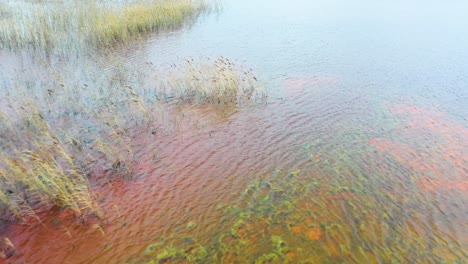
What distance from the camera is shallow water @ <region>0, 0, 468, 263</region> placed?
7629 mm

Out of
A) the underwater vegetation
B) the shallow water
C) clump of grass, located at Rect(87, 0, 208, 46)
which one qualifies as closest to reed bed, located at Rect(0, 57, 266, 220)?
the shallow water

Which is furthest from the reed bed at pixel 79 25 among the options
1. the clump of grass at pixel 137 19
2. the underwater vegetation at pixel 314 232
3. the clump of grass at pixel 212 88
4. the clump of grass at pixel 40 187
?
the underwater vegetation at pixel 314 232

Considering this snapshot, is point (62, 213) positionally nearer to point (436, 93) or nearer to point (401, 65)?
point (436, 93)

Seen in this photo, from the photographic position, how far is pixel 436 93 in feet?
59.2

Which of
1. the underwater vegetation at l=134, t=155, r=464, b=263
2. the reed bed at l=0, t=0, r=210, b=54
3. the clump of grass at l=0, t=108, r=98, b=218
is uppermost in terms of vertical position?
the reed bed at l=0, t=0, r=210, b=54

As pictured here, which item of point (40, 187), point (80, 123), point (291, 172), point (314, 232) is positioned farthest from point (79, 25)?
point (314, 232)

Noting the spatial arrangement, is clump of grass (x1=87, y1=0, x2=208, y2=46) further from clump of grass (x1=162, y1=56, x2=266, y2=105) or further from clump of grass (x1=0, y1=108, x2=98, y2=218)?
clump of grass (x1=0, y1=108, x2=98, y2=218)

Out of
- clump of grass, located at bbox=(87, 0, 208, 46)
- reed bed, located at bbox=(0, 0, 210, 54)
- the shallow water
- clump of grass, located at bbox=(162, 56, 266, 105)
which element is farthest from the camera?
clump of grass, located at bbox=(87, 0, 208, 46)

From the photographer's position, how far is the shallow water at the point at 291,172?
763 cm

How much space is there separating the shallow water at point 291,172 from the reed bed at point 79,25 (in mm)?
1515

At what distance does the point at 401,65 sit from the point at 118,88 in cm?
1860

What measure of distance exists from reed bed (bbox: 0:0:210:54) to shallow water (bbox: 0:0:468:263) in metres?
1.51

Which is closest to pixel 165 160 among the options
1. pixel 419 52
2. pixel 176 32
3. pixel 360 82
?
pixel 360 82

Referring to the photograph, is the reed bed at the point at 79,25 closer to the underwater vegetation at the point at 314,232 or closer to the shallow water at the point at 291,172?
the shallow water at the point at 291,172
